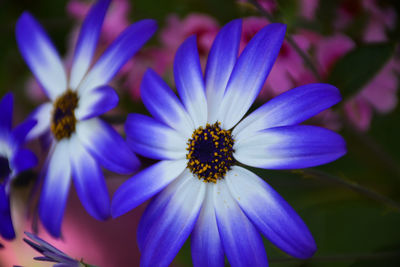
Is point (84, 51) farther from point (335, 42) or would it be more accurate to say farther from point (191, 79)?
point (335, 42)

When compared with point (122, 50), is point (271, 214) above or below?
below

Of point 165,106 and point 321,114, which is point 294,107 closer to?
point 165,106

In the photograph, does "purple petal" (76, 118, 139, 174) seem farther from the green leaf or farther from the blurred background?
the green leaf

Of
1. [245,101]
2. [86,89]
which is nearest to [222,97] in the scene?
[245,101]

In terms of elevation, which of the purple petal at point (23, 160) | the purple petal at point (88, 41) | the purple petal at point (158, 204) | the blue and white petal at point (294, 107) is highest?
the purple petal at point (88, 41)

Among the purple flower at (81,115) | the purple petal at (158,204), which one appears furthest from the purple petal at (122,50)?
the purple petal at (158,204)

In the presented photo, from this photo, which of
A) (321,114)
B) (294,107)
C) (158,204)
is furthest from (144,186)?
(321,114)

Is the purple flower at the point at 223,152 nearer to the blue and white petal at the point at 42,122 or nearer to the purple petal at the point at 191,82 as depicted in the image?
the purple petal at the point at 191,82
